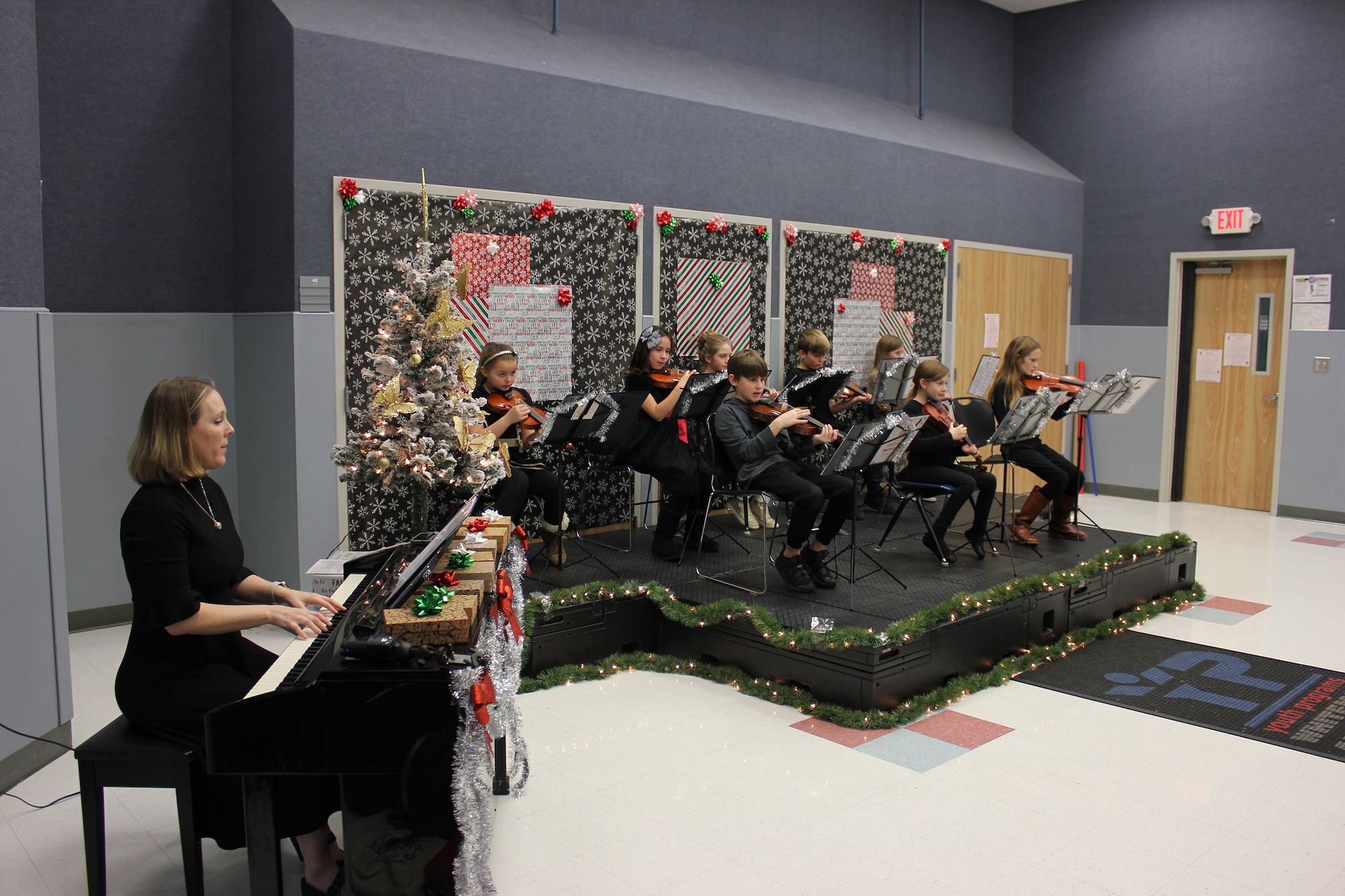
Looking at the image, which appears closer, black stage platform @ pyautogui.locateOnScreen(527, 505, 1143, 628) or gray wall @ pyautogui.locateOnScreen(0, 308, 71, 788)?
gray wall @ pyautogui.locateOnScreen(0, 308, 71, 788)

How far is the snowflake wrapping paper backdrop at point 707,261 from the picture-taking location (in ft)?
22.0

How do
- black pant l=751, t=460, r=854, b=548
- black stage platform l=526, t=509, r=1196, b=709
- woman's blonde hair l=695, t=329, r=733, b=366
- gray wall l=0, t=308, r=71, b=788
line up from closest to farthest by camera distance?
gray wall l=0, t=308, r=71, b=788 → black stage platform l=526, t=509, r=1196, b=709 → black pant l=751, t=460, r=854, b=548 → woman's blonde hair l=695, t=329, r=733, b=366

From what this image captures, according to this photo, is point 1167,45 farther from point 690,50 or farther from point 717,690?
point 717,690

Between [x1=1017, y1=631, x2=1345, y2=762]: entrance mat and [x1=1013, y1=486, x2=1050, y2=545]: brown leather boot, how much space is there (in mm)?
958

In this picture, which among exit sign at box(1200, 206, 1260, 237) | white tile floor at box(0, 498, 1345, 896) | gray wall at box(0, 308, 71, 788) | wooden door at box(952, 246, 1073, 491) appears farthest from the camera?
wooden door at box(952, 246, 1073, 491)

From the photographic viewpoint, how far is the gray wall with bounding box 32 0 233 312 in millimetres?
5137

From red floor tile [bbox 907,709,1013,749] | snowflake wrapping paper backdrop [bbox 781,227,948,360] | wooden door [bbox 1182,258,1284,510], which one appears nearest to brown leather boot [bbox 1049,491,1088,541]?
snowflake wrapping paper backdrop [bbox 781,227,948,360]

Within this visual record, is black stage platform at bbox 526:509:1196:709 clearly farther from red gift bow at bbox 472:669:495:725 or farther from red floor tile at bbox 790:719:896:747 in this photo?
red gift bow at bbox 472:669:495:725

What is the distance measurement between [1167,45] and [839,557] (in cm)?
641

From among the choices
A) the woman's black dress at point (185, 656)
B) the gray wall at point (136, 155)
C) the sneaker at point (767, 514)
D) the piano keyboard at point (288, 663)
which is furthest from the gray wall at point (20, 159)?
the sneaker at point (767, 514)

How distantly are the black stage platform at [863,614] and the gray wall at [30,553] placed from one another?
6.08 feet

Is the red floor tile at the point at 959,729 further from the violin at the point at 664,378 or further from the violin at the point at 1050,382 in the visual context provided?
the violin at the point at 1050,382

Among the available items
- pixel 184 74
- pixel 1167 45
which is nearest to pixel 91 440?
pixel 184 74

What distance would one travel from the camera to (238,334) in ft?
18.7
